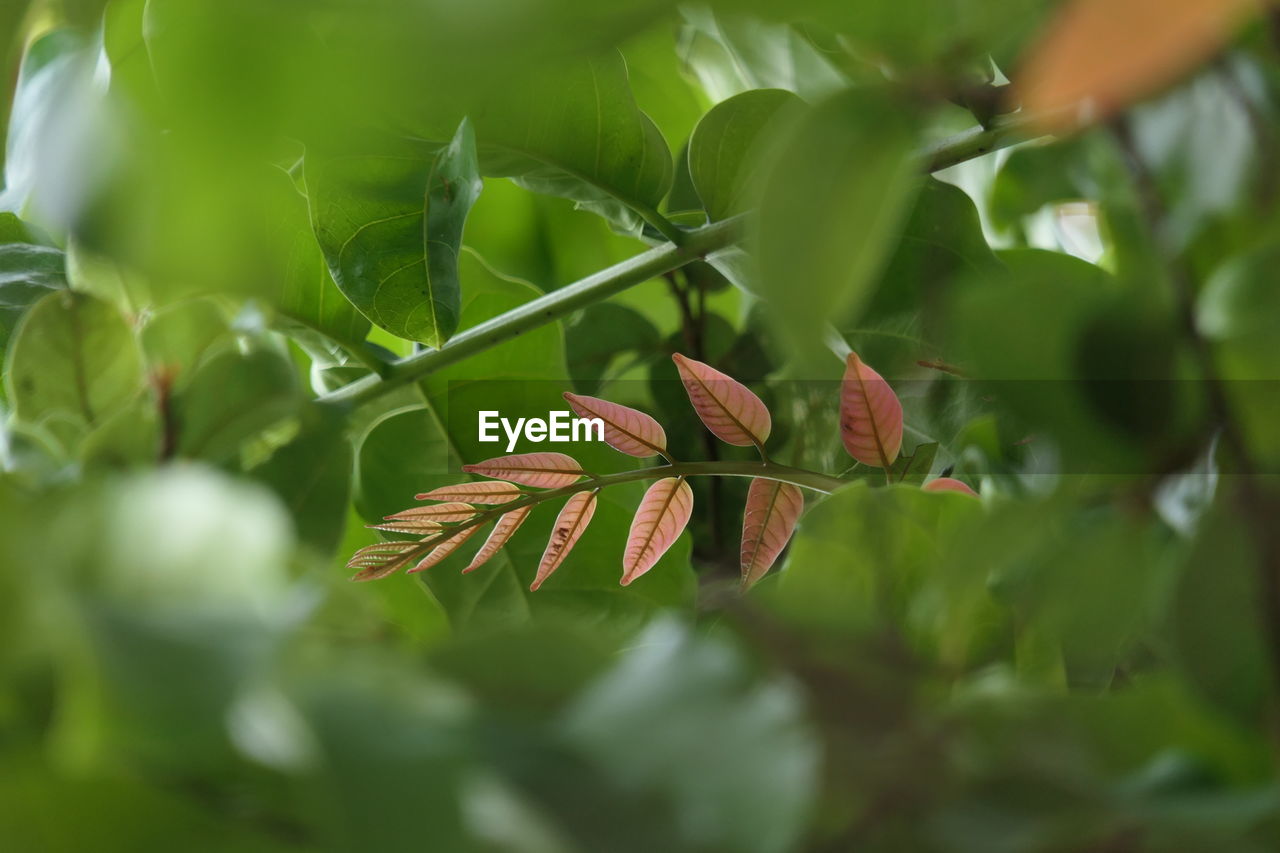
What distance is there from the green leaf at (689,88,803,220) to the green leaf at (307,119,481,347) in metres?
0.05

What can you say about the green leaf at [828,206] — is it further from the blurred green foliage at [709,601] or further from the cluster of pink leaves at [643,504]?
the cluster of pink leaves at [643,504]

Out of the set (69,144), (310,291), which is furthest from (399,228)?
(69,144)

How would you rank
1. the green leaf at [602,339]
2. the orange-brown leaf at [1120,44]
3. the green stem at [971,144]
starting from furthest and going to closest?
the green leaf at [602,339]
the green stem at [971,144]
the orange-brown leaf at [1120,44]

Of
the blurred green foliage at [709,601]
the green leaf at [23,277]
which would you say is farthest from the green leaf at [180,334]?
the green leaf at [23,277]

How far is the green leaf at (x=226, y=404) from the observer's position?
0.14m

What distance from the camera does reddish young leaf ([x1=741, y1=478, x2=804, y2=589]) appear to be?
0.81ft

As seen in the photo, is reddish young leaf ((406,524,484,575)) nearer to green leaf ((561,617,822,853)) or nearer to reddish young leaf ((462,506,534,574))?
reddish young leaf ((462,506,534,574))

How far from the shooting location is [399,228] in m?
0.24

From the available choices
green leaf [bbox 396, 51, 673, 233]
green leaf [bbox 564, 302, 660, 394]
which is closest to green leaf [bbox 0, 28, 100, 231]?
green leaf [bbox 396, 51, 673, 233]

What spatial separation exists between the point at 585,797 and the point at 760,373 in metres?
0.28

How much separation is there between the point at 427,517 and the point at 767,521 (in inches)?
3.2

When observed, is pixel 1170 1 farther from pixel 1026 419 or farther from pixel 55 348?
pixel 55 348

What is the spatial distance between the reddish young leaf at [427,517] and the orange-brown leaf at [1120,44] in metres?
0.18

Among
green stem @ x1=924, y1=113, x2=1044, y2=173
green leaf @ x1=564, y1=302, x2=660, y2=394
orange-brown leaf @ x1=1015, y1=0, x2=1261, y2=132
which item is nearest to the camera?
orange-brown leaf @ x1=1015, y1=0, x2=1261, y2=132
